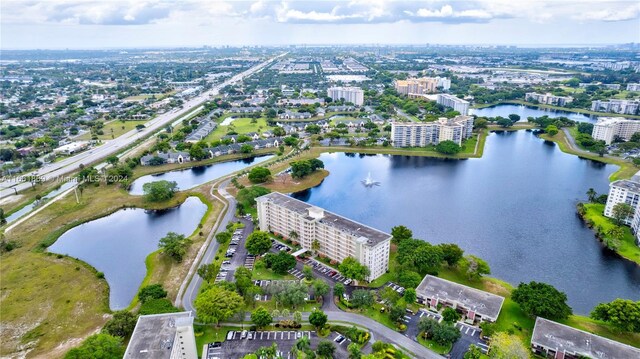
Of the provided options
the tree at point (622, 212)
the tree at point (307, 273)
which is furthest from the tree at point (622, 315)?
the tree at point (307, 273)

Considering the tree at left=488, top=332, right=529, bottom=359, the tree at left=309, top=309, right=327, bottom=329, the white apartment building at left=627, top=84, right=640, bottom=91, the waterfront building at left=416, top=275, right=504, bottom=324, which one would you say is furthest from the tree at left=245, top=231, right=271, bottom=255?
the white apartment building at left=627, top=84, right=640, bottom=91

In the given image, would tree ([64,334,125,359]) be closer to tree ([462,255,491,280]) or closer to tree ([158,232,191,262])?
tree ([158,232,191,262])

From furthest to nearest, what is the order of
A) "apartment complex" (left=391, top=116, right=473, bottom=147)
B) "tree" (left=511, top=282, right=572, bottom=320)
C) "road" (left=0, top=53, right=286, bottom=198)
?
"apartment complex" (left=391, top=116, right=473, bottom=147) < "road" (left=0, top=53, right=286, bottom=198) < "tree" (left=511, top=282, right=572, bottom=320)

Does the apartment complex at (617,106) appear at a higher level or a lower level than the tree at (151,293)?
higher

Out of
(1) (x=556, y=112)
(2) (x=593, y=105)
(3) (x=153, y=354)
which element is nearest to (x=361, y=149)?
(3) (x=153, y=354)

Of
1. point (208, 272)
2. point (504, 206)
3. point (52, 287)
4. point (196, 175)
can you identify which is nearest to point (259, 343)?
point (208, 272)

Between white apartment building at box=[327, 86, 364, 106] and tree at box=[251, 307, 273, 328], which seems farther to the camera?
white apartment building at box=[327, 86, 364, 106]

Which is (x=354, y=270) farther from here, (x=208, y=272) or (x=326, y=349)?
(x=208, y=272)

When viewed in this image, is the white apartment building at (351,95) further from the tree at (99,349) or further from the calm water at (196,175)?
the tree at (99,349)
